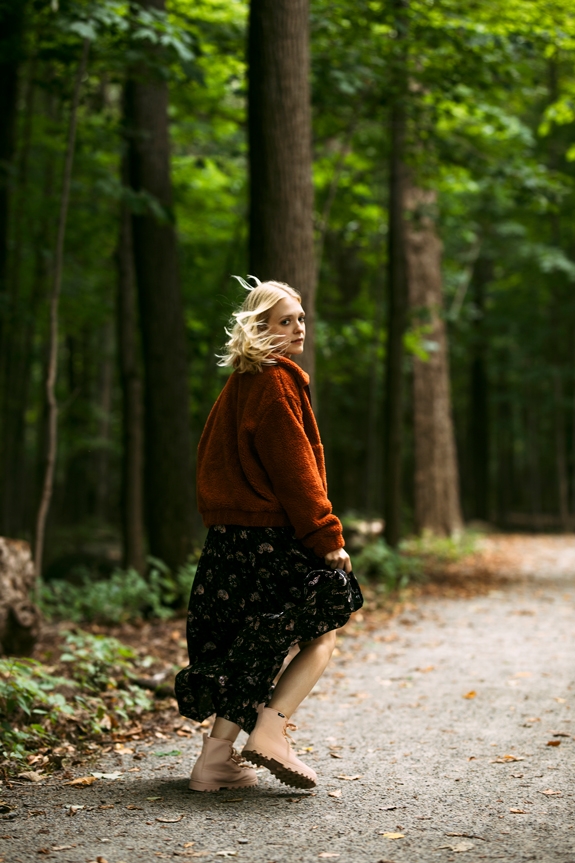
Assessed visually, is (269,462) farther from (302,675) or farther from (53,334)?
(53,334)

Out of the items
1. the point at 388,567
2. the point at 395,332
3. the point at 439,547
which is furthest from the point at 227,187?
the point at 388,567

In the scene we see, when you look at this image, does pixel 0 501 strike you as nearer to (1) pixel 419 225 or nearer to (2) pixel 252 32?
(1) pixel 419 225

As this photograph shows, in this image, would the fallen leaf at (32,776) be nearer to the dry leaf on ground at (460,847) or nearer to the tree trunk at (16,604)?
the dry leaf on ground at (460,847)

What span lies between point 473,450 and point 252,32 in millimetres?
19292

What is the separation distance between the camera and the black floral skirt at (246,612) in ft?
11.8

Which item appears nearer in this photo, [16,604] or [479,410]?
[16,604]

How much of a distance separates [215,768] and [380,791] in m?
0.73

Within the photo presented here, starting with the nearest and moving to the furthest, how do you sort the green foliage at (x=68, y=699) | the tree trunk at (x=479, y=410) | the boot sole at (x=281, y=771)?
1. the boot sole at (x=281, y=771)
2. the green foliage at (x=68, y=699)
3. the tree trunk at (x=479, y=410)

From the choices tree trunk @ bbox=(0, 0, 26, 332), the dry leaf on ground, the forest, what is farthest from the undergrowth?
the dry leaf on ground

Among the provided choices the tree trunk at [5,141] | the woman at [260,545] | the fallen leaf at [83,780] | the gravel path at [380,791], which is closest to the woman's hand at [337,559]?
the woman at [260,545]

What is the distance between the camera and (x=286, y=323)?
12.3ft

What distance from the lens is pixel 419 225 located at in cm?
1266

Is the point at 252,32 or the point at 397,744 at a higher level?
the point at 252,32

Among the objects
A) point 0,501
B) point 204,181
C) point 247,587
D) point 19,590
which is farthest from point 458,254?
point 247,587
